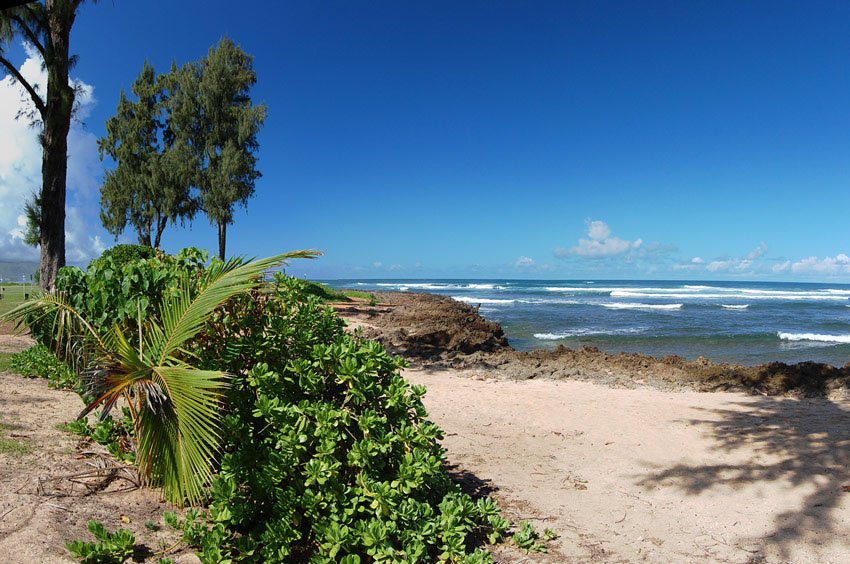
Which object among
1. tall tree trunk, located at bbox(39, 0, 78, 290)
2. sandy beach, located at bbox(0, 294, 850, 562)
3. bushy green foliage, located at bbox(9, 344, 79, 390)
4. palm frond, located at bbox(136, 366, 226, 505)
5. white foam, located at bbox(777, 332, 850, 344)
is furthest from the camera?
white foam, located at bbox(777, 332, 850, 344)

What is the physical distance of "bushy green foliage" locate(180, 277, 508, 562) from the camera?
2.98 m

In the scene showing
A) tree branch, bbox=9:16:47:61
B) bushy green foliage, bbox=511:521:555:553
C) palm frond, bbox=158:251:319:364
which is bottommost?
bushy green foliage, bbox=511:521:555:553

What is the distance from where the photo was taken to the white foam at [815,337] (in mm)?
17906

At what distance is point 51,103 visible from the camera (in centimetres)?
921

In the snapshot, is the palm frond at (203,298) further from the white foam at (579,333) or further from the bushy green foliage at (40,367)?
the white foam at (579,333)

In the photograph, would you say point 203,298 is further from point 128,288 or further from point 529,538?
point 529,538

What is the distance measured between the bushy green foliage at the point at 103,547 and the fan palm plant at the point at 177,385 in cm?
35

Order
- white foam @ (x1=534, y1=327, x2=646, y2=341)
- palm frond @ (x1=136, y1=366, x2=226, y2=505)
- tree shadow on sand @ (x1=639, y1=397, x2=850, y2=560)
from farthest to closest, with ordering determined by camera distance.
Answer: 1. white foam @ (x1=534, y1=327, x2=646, y2=341)
2. tree shadow on sand @ (x1=639, y1=397, x2=850, y2=560)
3. palm frond @ (x1=136, y1=366, x2=226, y2=505)

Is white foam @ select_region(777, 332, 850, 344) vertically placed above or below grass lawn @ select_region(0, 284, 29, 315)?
below

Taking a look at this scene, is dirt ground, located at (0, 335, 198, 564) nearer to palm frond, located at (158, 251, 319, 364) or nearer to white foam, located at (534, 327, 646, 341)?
palm frond, located at (158, 251, 319, 364)

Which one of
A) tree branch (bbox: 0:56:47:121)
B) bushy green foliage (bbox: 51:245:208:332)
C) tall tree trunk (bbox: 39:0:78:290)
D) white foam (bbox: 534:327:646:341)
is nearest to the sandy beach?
bushy green foliage (bbox: 51:245:208:332)

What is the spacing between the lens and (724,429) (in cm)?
645

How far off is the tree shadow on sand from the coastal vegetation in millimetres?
2070

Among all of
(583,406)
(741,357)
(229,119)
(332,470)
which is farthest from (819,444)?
(229,119)
